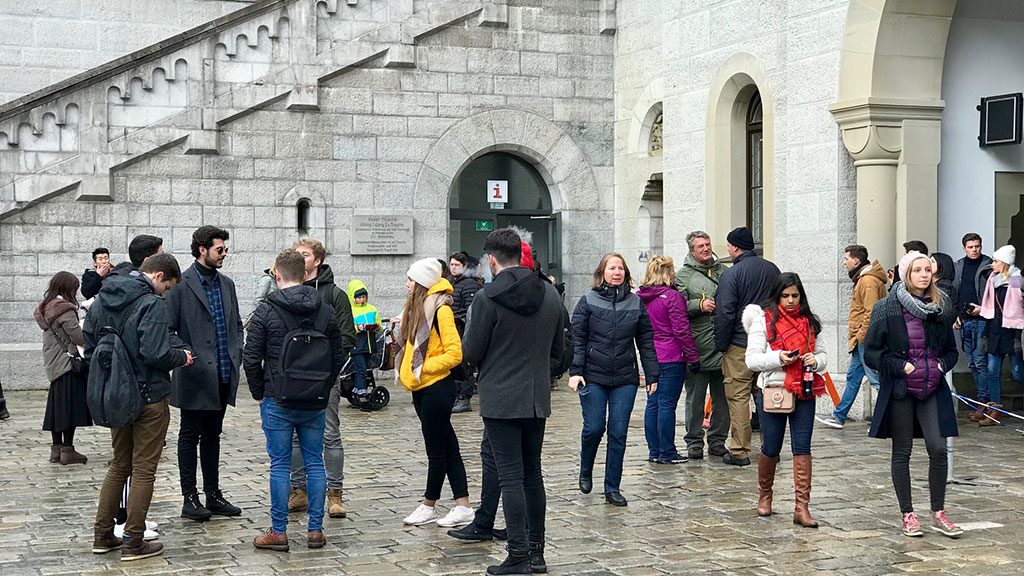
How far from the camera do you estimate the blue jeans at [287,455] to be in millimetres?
7930

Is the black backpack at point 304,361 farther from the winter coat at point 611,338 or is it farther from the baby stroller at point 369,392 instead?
the baby stroller at point 369,392

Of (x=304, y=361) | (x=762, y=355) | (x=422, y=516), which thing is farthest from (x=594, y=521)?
(x=304, y=361)

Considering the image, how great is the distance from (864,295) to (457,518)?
17.9 ft

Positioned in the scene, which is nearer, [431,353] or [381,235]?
[431,353]

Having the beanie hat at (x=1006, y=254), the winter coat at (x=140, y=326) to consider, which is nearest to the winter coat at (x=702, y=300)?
the beanie hat at (x=1006, y=254)

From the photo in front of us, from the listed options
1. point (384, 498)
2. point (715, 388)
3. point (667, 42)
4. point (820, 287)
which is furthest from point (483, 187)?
point (384, 498)

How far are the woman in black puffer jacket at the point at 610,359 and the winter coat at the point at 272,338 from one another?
2.24 metres

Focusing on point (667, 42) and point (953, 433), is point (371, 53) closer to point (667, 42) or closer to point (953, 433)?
point (667, 42)

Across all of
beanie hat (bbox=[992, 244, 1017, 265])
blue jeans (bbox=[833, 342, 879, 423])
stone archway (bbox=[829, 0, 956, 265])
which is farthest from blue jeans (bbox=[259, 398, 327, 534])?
beanie hat (bbox=[992, 244, 1017, 265])

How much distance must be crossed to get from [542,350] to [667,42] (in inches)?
413

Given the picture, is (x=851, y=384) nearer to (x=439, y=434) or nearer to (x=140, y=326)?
(x=439, y=434)

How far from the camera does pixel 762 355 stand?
28.5ft

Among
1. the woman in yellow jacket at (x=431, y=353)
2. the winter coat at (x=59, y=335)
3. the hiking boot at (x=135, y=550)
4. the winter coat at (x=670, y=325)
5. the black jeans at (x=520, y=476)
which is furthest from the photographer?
the winter coat at (x=59, y=335)

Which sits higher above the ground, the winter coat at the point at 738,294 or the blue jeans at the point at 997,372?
the winter coat at the point at 738,294
